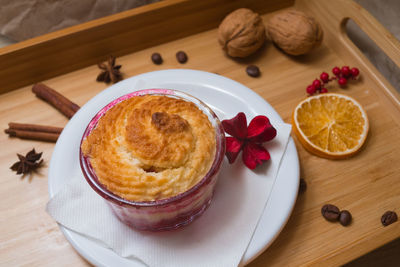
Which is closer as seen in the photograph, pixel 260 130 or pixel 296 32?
pixel 260 130

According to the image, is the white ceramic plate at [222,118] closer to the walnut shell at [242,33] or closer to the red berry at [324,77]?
the walnut shell at [242,33]

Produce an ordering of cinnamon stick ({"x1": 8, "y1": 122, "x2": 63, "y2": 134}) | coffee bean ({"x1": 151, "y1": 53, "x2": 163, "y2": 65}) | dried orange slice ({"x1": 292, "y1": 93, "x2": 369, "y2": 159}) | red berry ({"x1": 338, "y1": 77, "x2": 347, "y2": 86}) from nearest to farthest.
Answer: dried orange slice ({"x1": 292, "y1": 93, "x2": 369, "y2": 159}), cinnamon stick ({"x1": 8, "y1": 122, "x2": 63, "y2": 134}), red berry ({"x1": 338, "y1": 77, "x2": 347, "y2": 86}), coffee bean ({"x1": 151, "y1": 53, "x2": 163, "y2": 65})

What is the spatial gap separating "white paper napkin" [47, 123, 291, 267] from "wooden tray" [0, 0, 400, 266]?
0.16 meters

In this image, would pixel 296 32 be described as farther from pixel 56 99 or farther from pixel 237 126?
pixel 56 99

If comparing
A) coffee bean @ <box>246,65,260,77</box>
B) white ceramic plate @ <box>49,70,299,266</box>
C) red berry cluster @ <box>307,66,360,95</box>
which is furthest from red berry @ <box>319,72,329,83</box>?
white ceramic plate @ <box>49,70,299,266</box>

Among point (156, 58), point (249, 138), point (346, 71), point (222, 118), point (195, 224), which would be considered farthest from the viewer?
point (156, 58)

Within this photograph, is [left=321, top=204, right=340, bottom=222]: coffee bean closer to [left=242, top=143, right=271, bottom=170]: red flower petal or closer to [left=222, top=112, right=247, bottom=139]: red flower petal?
[left=242, top=143, right=271, bottom=170]: red flower petal

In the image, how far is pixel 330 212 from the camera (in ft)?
4.80

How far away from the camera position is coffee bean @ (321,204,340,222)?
146 centimetres

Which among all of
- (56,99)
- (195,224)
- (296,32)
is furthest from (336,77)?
(56,99)

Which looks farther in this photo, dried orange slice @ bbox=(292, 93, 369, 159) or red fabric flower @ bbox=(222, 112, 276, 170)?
dried orange slice @ bbox=(292, 93, 369, 159)

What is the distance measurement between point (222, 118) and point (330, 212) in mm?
578

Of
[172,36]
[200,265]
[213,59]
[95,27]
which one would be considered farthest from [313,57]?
[200,265]

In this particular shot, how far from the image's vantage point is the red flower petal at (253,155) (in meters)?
1.45
